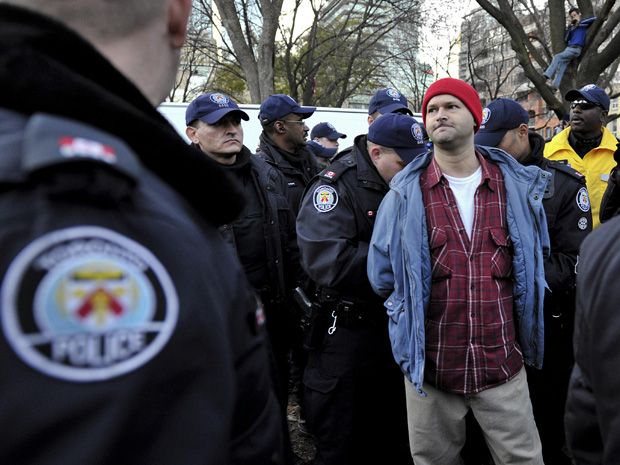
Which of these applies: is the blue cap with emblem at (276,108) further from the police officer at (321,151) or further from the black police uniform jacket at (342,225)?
the police officer at (321,151)

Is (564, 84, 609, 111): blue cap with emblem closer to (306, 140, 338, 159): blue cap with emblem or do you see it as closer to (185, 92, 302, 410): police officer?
(185, 92, 302, 410): police officer

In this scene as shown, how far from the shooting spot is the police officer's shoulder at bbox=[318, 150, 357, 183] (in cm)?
317

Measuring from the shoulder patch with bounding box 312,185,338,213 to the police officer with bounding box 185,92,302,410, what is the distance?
0.55 m

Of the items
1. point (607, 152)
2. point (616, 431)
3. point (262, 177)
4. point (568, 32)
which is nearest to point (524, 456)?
point (616, 431)

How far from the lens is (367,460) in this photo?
133 inches

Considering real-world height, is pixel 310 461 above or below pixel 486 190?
below

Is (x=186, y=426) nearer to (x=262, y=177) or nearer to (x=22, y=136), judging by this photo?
(x=22, y=136)

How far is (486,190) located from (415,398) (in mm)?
1074

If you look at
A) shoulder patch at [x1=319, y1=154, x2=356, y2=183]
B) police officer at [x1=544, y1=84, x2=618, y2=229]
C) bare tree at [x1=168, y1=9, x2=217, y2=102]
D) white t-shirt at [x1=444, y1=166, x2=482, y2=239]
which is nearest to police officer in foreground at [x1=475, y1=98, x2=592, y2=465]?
white t-shirt at [x1=444, y1=166, x2=482, y2=239]

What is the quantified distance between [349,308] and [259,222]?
0.86 meters

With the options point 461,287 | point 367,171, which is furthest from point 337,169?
point 461,287

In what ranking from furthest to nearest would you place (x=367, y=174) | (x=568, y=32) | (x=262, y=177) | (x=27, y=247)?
(x=568, y=32) → (x=262, y=177) → (x=367, y=174) → (x=27, y=247)

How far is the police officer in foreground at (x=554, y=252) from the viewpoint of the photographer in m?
3.25

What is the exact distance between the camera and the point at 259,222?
11.7ft
